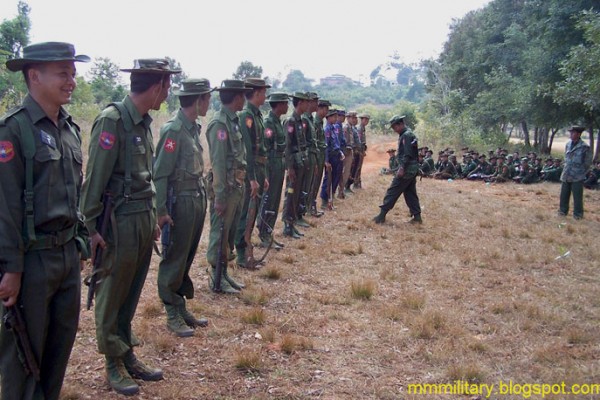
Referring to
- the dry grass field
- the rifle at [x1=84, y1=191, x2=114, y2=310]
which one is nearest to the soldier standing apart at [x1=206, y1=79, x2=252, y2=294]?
the dry grass field

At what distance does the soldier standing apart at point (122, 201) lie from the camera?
11.2 feet

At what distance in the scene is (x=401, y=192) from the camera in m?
10.3

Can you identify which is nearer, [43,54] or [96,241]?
[43,54]

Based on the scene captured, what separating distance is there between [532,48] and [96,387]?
19798 millimetres

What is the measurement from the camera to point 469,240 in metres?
9.10

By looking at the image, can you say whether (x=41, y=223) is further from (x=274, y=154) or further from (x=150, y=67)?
(x=274, y=154)

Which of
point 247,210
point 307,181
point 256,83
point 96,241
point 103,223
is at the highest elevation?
point 256,83

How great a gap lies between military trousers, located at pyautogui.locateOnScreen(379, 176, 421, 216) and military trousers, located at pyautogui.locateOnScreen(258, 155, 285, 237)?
3.07 m

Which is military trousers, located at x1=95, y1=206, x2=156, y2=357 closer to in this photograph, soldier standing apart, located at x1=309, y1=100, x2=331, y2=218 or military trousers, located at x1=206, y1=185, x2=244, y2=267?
military trousers, located at x1=206, y1=185, x2=244, y2=267

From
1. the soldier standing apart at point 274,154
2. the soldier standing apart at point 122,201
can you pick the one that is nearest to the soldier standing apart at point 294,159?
the soldier standing apart at point 274,154

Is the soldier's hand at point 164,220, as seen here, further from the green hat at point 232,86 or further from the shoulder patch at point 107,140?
the green hat at point 232,86

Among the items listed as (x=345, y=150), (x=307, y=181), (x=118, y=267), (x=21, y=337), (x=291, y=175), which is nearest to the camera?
(x=21, y=337)

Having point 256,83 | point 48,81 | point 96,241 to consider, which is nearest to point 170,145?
point 96,241

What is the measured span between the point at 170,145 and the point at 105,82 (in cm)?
2291
